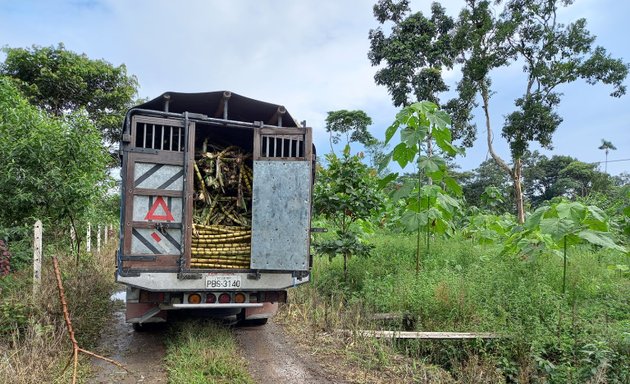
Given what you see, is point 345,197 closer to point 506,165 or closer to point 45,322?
point 45,322

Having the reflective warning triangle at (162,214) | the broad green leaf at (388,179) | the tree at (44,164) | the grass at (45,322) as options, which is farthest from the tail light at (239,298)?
the tree at (44,164)

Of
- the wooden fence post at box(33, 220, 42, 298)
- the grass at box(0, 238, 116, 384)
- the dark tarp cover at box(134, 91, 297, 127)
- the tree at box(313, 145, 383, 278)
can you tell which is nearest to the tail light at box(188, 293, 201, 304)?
the grass at box(0, 238, 116, 384)

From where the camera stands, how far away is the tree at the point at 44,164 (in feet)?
22.3

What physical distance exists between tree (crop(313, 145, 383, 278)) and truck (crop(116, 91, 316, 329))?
7.85ft

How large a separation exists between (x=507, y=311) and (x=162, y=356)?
14.1 ft

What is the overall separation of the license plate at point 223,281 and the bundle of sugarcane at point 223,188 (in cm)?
75

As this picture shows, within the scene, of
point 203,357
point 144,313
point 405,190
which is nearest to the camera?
point 203,357

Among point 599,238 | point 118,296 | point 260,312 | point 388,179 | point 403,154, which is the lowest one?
point 118,296

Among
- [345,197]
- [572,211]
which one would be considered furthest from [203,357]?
[572,211]

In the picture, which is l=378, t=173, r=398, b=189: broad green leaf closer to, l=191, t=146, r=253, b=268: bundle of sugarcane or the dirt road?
l=191, t=146, r=253, b=268: bundle of sugarcane

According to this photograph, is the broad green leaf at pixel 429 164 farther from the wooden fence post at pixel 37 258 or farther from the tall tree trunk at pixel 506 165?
the tall tree trunk at pixel 506 165

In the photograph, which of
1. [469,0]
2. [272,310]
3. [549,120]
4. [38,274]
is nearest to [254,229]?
[272,310]

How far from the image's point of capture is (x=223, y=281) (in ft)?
16.1

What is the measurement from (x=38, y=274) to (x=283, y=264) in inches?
147
